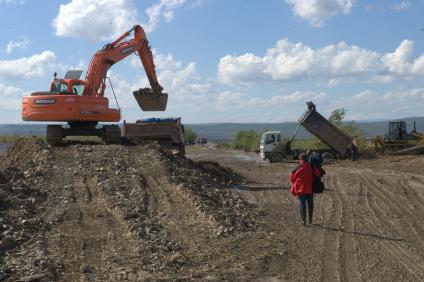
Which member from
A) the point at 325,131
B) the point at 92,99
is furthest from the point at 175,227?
the point at 325,131

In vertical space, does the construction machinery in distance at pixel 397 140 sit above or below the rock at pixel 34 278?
above

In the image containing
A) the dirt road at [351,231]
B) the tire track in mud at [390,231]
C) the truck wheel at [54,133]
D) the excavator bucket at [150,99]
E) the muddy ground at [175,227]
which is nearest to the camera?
the muddy ground at [175,227]

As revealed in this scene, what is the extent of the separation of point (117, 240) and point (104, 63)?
14382mm

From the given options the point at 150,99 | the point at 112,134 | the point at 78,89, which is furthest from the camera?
the point at 150,99

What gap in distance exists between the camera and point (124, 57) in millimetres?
23328

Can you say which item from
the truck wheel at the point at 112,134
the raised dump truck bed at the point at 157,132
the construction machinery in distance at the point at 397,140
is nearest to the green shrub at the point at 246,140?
the construction machinery in distance at the point at 397,140

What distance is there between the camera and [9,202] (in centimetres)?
1138

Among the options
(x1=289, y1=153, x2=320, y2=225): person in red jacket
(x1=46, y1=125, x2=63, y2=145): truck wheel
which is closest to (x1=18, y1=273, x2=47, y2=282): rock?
(x1=289, y1=153, x2=320, y2=225): person in red jacket

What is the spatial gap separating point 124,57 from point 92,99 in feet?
10.7

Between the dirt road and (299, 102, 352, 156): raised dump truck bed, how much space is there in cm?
1364

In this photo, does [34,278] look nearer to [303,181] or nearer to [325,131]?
[303,181]

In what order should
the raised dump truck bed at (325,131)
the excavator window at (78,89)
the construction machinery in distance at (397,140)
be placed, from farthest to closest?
the construction machinery in distance at (397,140) < the raised dump truck bed at (325,131) < the excavator window at (78,89)

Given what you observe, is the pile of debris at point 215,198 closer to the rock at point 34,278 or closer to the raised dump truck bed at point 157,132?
the rock at point 34,278

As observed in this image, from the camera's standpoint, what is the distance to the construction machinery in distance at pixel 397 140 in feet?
126
